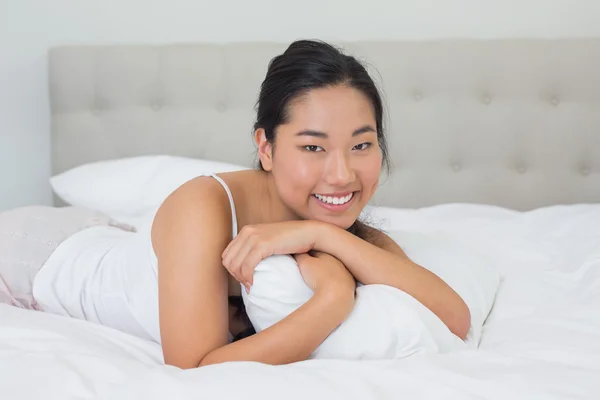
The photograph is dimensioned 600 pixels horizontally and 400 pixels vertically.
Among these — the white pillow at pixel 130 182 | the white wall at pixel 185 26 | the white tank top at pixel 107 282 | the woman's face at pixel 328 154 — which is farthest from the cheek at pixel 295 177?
the white wall at pixel 185 26

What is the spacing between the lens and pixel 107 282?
159cm

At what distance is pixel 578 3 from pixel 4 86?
6.85 feet

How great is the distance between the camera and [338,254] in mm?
1395

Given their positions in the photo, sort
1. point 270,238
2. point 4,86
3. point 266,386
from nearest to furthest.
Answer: point 266,386 < point 270,238 < point 4,86

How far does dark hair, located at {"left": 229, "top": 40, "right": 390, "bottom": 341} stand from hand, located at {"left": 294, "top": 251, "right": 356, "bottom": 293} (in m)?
0.21

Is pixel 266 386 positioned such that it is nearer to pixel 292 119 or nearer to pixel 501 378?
pixel 501 378

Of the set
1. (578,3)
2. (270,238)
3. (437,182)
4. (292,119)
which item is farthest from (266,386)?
(578,3)

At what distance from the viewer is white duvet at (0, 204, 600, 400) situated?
105 cm

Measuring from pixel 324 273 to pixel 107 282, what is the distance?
21.0 inches

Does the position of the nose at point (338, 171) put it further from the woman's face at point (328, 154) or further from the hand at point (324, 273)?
the hand at point (324, 273)

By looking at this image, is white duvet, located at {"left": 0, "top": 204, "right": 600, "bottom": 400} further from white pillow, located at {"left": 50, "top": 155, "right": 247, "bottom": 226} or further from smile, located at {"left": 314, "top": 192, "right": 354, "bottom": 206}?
white pillow, located at {"left": 50, "top": 155, "right": 247, "bottom": 226}

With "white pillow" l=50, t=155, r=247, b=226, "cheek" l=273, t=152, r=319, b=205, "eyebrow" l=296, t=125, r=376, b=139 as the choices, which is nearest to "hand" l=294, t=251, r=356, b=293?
"cheek" l=273, t=152, r=319, b=205

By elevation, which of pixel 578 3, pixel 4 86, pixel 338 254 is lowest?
pixel 338 254

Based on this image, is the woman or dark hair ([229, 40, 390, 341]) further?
dark hair ([229, 40, 390, 341])
